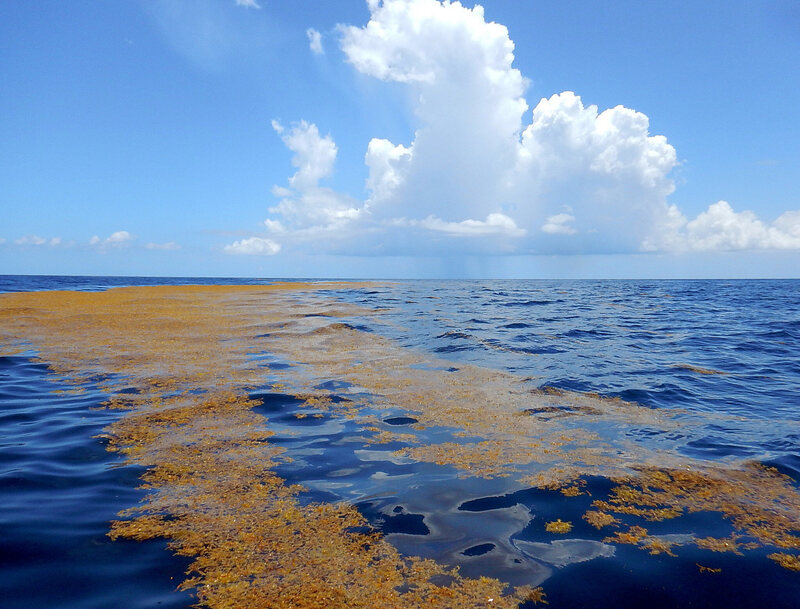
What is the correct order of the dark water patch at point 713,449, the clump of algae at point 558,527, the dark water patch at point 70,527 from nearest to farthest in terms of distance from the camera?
the dark water patch at point 70,527, the clump of algae at point 558,527, the dark water patch at point 713,449

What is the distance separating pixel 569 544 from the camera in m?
4.44

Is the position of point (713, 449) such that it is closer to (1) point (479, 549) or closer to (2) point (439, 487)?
(2) point (439, 487)

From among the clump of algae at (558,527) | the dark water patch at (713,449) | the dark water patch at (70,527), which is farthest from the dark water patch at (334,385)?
the dark water patch at (713,449)

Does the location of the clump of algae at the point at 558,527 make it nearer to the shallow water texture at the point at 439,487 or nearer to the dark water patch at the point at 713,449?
the shallow water texture at the point at 439,487

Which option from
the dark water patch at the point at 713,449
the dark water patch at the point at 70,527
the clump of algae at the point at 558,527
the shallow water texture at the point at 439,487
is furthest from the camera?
the dark water patch at the point at 713,449

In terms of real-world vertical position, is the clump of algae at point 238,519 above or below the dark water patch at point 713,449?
above

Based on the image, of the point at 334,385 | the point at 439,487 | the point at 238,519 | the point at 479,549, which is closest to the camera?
the point at 479,549

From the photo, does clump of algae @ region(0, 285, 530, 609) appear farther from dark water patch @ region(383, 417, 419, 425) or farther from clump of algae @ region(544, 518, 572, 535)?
dark water patch @ region(383, 417, 419, 425)

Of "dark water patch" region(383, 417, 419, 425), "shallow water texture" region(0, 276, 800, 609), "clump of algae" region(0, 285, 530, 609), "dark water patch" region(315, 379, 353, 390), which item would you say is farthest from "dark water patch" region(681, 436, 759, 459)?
"dark water patch" region(315, 379, 353, 390)

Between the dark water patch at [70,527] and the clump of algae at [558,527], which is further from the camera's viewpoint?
the clump of algae at [558,527]

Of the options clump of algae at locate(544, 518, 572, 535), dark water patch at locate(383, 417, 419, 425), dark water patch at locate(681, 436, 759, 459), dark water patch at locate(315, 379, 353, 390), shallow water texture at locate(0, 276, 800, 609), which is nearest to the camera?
shallow water texture at locate(0, 276, 800, 609)

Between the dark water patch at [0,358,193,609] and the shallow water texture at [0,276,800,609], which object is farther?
the shallow water texture at [0,276,800,609]

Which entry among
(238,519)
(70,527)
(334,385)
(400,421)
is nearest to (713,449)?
(400,421)

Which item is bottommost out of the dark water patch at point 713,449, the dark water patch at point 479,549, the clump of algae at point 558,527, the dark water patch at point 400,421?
the dark water patch at point 713,449
